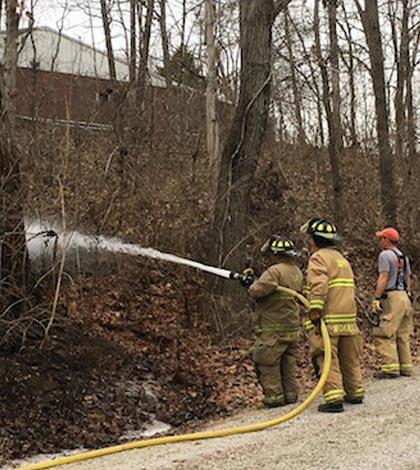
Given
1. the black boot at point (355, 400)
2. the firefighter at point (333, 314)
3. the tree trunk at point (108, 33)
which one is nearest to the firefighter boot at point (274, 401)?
the firefighter at point (333, 314)

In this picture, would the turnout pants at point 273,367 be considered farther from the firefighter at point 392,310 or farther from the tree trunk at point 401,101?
the tree trunk at point 401,101

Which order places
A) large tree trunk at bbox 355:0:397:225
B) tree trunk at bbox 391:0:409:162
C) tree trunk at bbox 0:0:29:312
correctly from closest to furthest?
tree trunk at bbox 0:0:29:312
large tree trunk at bbox 355:0:397:225
tree trunk at bbox 391:0:409:162

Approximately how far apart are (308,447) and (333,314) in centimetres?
182

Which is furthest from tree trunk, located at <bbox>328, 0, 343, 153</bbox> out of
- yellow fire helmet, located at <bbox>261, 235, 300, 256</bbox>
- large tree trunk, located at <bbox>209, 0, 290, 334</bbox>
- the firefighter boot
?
the firefighter boot

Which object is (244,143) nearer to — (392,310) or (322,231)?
(392,310)

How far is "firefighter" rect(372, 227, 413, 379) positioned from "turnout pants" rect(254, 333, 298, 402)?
6.52ft

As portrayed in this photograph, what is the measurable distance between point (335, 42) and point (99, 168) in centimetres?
998

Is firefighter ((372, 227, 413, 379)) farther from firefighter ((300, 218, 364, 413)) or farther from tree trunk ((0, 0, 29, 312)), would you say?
tree trunk ((0, 0, 29, 312))

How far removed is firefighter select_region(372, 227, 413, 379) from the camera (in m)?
9.66

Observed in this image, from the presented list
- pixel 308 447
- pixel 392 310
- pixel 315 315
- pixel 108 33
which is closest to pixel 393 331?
pixel 392 310

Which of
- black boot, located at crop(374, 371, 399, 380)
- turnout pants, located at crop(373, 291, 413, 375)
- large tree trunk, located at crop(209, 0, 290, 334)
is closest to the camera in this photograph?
turnout pants, located at crop(373, 291, 413, 375)

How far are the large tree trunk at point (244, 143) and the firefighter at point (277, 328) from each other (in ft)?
10.3

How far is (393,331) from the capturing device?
9.61 m

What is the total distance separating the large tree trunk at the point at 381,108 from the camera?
17.7 m
